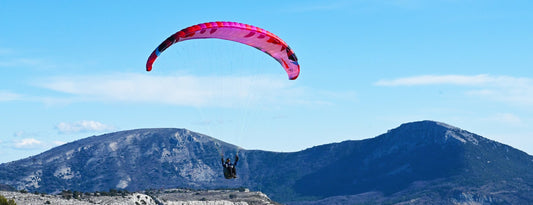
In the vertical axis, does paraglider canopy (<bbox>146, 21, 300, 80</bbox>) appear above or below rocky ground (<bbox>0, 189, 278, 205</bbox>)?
above

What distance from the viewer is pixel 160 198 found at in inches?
5192

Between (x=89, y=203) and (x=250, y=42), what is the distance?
164 feet

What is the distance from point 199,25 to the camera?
177 ft

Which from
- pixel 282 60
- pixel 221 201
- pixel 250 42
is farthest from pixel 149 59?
pixel 221 201

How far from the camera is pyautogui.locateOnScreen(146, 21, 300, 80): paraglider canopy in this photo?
5372cm

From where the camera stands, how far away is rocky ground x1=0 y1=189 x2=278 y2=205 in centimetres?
9719

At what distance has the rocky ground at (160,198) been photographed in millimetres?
97188

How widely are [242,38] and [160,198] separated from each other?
78908mm

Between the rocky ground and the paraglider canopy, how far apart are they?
4537 centimetres

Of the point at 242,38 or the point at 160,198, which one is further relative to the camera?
the point at 160,198

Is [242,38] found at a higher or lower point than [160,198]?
higher

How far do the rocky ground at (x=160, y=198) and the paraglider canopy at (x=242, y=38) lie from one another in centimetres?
4537

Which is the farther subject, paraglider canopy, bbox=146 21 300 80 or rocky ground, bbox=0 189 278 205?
rocky ground, bbox=0 189 278 205

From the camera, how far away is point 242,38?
189ft
